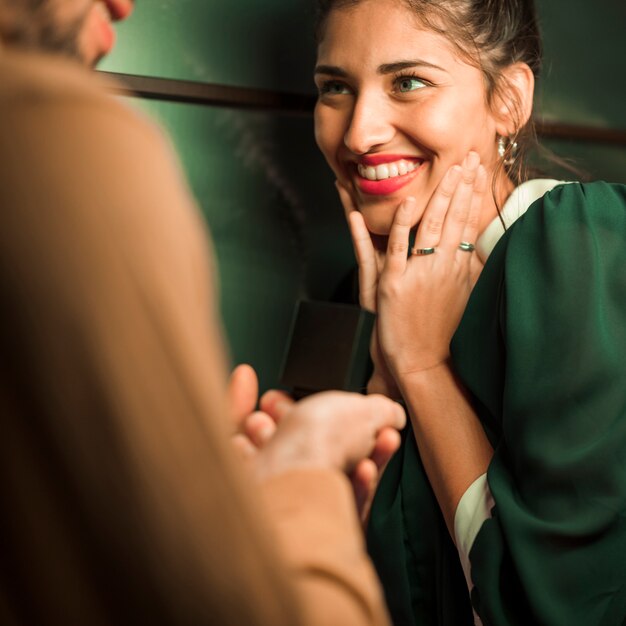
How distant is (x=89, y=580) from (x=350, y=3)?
0.91 metres

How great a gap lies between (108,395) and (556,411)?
0.63 metres

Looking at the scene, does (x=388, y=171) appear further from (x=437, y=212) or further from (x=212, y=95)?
(x=212, y=95)

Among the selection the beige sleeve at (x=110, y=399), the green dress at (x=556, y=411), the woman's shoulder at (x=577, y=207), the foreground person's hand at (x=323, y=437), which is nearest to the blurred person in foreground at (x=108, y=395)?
the beige sleeve at (x=110, y=399)

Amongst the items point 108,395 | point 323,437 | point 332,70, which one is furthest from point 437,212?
point 108,395

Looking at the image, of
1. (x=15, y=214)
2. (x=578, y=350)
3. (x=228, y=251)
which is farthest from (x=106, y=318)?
(x=228, y=251)

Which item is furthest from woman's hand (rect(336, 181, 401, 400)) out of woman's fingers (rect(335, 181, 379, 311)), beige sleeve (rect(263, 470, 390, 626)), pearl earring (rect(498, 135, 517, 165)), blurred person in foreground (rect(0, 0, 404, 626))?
blurred person in foreground (rect(0, 0, 404, 626))

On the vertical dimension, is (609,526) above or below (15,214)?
below

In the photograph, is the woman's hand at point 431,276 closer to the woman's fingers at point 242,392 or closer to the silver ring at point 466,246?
the silver ring at point 466,246

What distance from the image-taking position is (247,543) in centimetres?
38

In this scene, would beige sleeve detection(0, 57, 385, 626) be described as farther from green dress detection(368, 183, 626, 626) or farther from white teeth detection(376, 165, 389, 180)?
white teeth detection(376, 165, 389, 180)

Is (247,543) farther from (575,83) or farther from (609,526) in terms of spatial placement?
(575,83)

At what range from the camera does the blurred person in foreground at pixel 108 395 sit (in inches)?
14.1

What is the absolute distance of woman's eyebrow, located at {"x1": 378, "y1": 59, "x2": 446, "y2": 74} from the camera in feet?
3.50

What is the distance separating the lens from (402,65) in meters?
1.07
